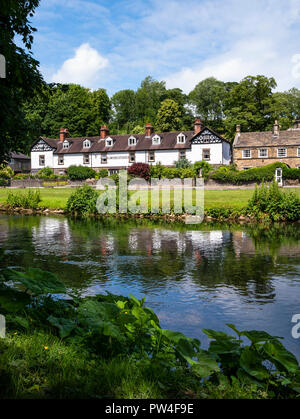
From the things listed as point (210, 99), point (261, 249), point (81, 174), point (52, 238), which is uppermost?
point (210, 99)

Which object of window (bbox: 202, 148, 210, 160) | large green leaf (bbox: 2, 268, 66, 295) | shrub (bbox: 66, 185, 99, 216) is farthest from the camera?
window (bbox: 202, 148, 210, 160)

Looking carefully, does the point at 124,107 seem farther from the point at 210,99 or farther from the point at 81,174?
the point at 81,174

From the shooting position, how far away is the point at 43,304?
5.99 metres

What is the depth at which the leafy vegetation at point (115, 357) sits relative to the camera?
158 inches

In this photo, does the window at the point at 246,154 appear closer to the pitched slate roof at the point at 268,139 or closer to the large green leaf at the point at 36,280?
the pitched slate roof at the point at 268,139

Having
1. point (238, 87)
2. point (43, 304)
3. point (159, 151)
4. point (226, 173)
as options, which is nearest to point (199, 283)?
point (43, 304)

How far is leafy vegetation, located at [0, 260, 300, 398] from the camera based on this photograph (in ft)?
13.2

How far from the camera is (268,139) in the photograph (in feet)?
196

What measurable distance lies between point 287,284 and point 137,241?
8691 millimetres

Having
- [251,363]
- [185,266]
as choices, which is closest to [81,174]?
[185,266]

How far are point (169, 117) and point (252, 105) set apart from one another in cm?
1811

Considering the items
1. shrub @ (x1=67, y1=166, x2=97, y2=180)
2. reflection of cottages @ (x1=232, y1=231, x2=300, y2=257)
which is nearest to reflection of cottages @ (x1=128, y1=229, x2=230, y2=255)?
reflection of cottages @ (x1=232, y1=231, x2=300, y2=257)

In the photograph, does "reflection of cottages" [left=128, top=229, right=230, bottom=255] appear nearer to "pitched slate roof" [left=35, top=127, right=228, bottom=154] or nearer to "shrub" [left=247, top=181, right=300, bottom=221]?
"shrub" [left=247, top=181, right=300, bottom=221]

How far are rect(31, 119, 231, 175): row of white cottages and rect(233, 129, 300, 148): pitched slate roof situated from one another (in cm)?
279
